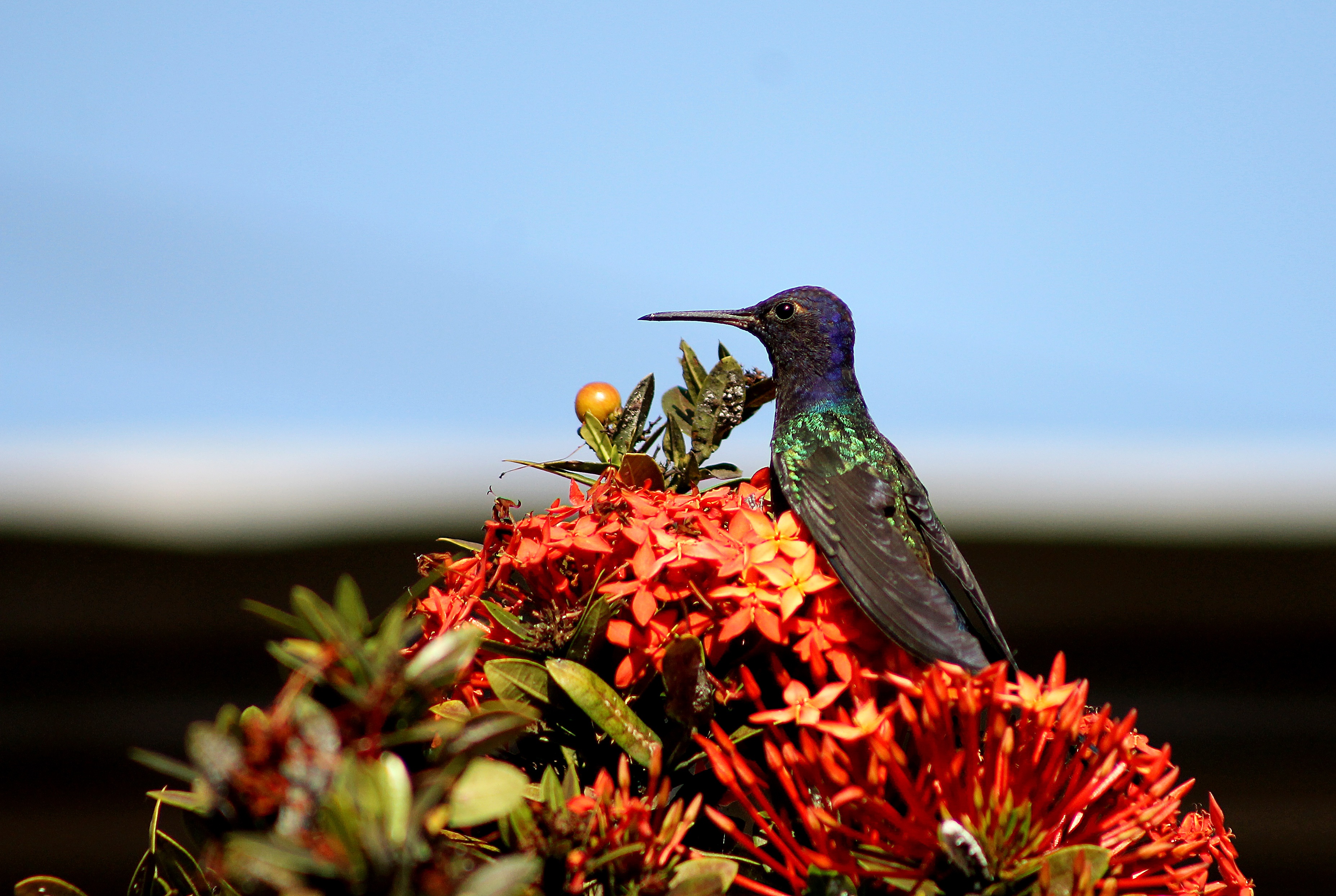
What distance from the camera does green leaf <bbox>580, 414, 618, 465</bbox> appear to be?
1818 mm

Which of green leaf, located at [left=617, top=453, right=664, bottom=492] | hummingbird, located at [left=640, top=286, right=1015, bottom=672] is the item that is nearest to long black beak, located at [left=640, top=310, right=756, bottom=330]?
hummingbird, located at [left=640, top=286, right=1015, bottom=672]

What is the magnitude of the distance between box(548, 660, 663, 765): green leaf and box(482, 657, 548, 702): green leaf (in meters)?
0.04

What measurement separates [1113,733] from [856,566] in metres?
0.40

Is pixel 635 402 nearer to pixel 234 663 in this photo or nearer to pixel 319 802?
pixel 319 802

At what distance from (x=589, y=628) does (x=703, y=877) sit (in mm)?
381

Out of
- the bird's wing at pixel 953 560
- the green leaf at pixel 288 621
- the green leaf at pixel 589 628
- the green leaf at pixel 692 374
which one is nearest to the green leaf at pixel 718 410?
the green leaf at pixel 692 374

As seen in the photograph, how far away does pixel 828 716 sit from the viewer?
4.61 ft

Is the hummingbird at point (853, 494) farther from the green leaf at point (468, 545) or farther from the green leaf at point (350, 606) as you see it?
the green leaf at point (350, 606)

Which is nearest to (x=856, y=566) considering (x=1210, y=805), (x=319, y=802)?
(x=1210, y=805)

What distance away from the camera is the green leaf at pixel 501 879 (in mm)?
798

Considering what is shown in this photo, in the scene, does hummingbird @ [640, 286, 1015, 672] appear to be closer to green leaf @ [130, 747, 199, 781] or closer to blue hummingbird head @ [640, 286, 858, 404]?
blue hummingbird head @ [640, 286, 858, 404]

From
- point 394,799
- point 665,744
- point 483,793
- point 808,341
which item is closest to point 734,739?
point 665,744

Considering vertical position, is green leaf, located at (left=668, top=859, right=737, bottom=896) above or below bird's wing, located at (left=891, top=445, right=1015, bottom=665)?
below

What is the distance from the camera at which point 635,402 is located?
1.86 metres
